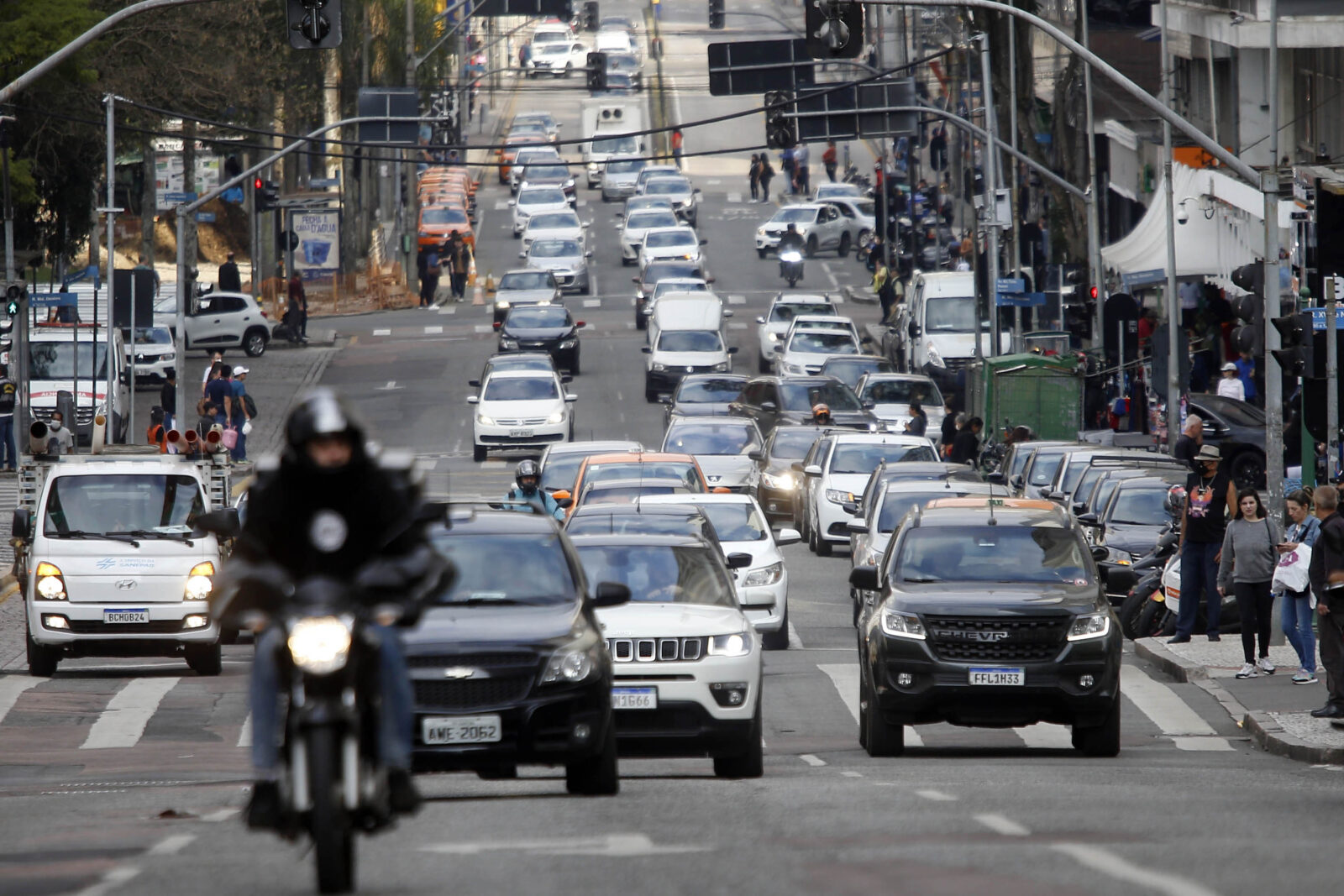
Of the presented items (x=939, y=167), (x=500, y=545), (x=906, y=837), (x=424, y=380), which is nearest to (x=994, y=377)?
(x=424, y=380)

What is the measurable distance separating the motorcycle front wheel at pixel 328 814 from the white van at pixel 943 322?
1676 inches

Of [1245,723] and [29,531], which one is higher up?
[29,531]

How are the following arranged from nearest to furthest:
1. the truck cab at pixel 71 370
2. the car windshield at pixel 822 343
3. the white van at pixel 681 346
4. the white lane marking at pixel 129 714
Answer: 1. the white lane marking at pixel 129 714
2. the truck cab at pixel 71 370
3. the white van at pixel 681 346
4. the car windshield at pixel 822 343

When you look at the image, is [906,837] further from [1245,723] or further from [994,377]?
[994,377]

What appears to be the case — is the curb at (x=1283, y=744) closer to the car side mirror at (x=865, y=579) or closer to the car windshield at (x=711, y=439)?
the car side mirror at (x=865, y=579)

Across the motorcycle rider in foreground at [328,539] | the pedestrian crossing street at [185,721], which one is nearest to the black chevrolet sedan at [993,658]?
the pedestrian crossing street at [185,721]

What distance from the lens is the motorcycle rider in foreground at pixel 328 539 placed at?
25.0ft

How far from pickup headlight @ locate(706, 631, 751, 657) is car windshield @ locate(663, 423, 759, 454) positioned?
882 inches

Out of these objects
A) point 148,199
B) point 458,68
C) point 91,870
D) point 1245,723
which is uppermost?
point 458,68

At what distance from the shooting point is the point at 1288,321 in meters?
20.8

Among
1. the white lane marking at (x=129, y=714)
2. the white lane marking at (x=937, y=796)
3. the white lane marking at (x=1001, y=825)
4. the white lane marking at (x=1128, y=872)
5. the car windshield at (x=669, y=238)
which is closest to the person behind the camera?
the white lane marking at (x=1128, y=872)

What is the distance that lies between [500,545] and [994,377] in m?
29.1

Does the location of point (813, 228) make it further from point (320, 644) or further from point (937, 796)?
point (320, 644)

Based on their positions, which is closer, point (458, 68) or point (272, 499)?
point (272, 499)
